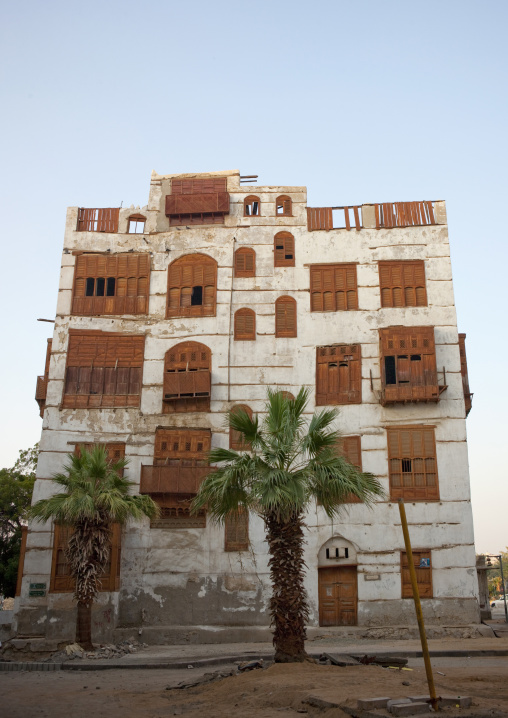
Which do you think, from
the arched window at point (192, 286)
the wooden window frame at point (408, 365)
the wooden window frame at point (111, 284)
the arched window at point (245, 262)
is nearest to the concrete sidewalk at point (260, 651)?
the wooden window frame at point (408, 365)

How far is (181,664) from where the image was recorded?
2006 centimetres

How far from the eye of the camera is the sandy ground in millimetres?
12656

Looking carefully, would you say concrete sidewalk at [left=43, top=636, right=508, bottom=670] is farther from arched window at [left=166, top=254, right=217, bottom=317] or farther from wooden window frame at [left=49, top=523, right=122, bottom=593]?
arched window at [left=166, top=254, right=217, bottom=317]

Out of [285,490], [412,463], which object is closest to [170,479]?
[412,463]

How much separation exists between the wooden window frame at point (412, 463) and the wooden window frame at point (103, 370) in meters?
10.6

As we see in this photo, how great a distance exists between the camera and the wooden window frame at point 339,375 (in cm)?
2947

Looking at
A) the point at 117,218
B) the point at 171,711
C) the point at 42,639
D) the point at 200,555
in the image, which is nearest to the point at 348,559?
the point at 200,555

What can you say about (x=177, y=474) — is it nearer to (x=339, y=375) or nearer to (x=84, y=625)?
(x=84, y=625)

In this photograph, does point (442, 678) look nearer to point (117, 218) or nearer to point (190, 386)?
point (190, 386)

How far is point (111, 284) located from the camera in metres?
32.0

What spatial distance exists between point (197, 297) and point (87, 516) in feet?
39.2

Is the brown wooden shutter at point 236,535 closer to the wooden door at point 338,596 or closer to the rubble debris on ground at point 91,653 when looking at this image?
Result: the wooden door at point 338,596

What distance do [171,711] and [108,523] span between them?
1075 cm

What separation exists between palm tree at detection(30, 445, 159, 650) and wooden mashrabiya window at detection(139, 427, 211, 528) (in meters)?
3.93
